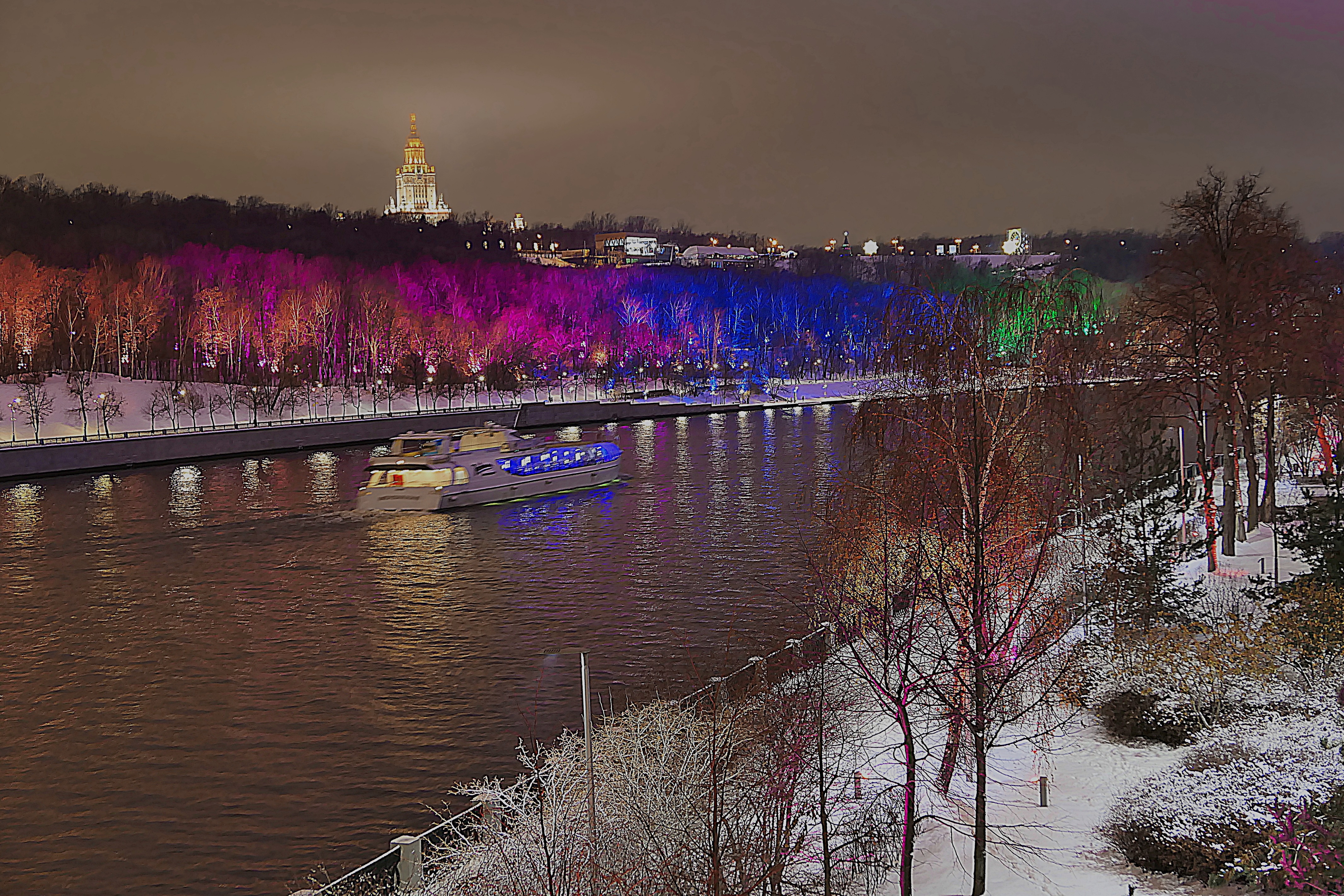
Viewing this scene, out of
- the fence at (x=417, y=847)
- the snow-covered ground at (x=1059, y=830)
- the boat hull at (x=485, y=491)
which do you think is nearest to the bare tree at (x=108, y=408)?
the boat hull at (x=485, y=491)

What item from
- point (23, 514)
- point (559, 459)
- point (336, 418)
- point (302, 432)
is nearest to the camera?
point (23, 514)

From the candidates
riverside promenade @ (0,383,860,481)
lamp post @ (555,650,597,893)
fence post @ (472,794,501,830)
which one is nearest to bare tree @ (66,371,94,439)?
riverside promenade @ (0,383,860,481)

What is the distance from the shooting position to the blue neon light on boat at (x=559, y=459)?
43.0 metres

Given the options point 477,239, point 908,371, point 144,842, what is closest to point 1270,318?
point 908,371

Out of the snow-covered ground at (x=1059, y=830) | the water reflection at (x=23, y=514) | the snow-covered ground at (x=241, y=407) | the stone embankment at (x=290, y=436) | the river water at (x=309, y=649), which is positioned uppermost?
the snow-covered ground at (x=241, y=407)

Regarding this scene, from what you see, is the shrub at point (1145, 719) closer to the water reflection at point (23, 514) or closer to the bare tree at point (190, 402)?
the water reflection at point (23, 514)

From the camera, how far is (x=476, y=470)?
135 ft

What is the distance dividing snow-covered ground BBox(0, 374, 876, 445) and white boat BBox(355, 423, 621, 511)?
13.2 m

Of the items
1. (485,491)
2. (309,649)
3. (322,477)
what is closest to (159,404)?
(322,477)

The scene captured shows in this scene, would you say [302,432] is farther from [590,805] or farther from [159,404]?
[590,805]

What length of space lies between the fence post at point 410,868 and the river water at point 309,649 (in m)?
2.17

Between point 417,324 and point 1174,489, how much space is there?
219 ft

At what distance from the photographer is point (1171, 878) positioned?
10023 millimetres

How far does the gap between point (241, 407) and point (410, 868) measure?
211 feet
